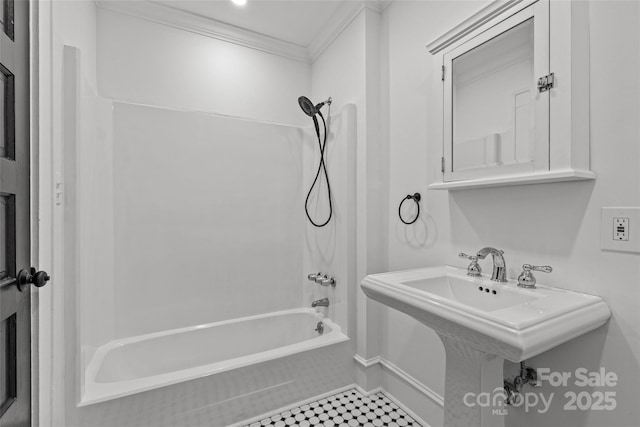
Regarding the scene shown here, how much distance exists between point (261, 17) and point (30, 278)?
2.09 metres

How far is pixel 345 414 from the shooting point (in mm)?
1701

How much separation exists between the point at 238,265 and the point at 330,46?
1863mm

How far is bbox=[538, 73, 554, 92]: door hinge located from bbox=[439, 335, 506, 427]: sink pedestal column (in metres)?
0.92

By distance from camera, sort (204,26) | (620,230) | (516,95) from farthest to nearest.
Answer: (204,26)
(516,95)
(620,230)

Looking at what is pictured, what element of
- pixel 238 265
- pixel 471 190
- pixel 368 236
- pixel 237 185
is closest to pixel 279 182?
pixel 237 185

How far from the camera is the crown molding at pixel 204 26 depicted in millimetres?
1989

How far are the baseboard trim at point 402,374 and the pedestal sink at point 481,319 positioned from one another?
44 centimetres

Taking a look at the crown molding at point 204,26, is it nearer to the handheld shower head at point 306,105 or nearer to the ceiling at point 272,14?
the ceiling at point 272,14

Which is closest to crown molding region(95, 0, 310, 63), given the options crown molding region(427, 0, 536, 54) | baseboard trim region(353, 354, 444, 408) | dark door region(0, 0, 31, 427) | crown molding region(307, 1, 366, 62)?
crown molding region(307, 1, 366, 62)

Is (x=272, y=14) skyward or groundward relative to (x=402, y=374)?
skyward

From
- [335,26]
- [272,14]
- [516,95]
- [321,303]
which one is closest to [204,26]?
[272,14]

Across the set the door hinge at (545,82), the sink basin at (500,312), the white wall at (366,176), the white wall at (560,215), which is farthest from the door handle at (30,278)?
the door hinge at (545,82)

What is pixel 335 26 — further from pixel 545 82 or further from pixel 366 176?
pixel 545 82

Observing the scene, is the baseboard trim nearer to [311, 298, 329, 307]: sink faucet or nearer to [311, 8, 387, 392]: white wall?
[311, 8, 387, 392]: white wall
